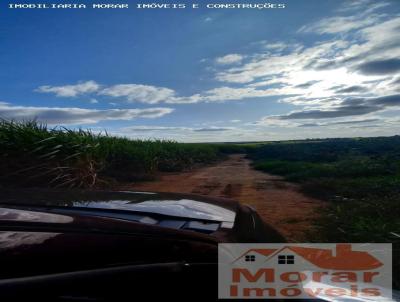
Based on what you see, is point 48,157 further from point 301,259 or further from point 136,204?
point 301,259

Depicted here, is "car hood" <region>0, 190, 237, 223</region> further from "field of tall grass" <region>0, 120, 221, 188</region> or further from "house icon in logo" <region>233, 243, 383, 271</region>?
"field of tall grass" <region>0, 120, 221, 188</region>

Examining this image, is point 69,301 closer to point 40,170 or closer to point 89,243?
point 89,243

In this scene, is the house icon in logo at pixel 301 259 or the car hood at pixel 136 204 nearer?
the house icon in logo at pixel 301 259

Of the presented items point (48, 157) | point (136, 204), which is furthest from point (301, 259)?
point (48, 157)

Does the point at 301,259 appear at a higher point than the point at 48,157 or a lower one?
lower

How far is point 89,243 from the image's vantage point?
1.30 metres

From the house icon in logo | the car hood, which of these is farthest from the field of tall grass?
the house icon in logo

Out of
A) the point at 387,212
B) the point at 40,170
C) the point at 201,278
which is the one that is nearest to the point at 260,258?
the point at 201,278

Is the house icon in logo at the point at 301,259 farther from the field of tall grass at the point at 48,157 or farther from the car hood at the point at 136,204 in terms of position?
the field of tall grass at the point at 48,157

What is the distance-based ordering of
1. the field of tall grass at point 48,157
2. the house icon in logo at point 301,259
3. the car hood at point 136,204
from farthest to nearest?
the field of tall grass at point 48,157, the car hood at point 136,204, the house icon in logo at point 301,259

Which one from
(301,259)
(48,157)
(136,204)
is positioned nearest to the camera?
(301,259)

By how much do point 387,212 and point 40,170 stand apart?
7363mm

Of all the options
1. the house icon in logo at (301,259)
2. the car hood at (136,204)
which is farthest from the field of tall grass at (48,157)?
the house icon in logo at (301,259)

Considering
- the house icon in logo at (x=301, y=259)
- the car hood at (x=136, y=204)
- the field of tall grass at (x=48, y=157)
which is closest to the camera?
the house icon in logo at (x=301, y=259)
